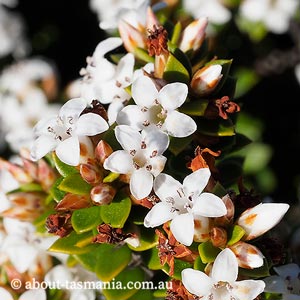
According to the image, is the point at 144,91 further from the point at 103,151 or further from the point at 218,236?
the point at 218,236

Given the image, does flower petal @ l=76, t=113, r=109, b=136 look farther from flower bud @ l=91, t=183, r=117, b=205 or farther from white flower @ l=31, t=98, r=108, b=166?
flower bud @ l=91, t=183, r=117, b=205

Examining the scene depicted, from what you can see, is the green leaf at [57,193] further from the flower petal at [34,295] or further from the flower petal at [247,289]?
the flower petal at [247,289]

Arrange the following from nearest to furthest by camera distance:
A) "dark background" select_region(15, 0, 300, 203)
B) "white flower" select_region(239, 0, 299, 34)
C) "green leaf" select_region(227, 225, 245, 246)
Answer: "green leaf" select_region(227, 225, 245, 246) < "white flower" select_region(239, 0, 299, 34) < "dark background" select_region(15, 0, 300, 203)

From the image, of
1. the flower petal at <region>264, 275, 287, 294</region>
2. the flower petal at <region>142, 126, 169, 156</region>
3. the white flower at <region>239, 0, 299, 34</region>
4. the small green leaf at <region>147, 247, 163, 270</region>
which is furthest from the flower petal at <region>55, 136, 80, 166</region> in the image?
the white flower at <region>239, 0, 299, 34</region>

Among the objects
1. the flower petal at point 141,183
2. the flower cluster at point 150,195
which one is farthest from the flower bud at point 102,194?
the flower petal at point 141,183

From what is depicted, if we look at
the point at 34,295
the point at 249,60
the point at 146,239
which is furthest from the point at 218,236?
the point at 249,60

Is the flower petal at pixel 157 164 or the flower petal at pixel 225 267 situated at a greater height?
the flower petal at pixel 157 164

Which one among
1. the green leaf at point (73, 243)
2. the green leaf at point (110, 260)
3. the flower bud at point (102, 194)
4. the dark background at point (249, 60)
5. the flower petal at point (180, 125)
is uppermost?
the flower petal at point (180, 125)
